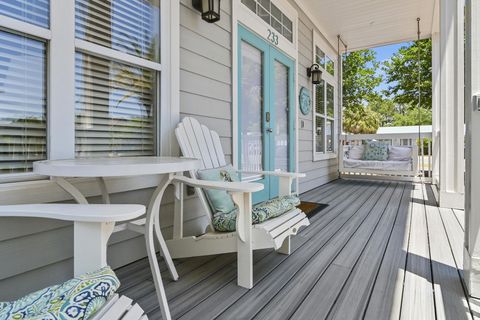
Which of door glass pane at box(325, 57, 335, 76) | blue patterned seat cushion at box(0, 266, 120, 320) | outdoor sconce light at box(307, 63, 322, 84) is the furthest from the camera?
door glass pane at box(325, 57, 335, 76)

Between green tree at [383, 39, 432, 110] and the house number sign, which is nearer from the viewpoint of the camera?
the house number sign

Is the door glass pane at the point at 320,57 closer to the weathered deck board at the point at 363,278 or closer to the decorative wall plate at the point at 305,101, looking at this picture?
the decorative wall plate at the point at 305,101

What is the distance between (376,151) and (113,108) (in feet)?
18.8

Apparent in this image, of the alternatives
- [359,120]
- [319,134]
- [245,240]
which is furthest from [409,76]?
[245,240]

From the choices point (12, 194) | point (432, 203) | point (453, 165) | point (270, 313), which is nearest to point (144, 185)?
point (12, 194)

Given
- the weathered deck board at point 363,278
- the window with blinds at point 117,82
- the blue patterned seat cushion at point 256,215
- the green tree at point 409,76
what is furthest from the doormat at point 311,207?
the green tree at point 409,76

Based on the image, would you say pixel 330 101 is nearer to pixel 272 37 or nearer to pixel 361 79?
pixel 272 37

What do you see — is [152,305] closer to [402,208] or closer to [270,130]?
[270,130]

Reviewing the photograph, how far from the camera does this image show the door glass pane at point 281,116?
3.83m

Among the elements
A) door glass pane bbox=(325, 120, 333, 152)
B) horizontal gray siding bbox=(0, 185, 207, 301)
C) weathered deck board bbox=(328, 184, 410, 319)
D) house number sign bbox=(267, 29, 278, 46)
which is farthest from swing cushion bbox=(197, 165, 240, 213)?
door glass pane bbox=(325, 120, 333, 152)

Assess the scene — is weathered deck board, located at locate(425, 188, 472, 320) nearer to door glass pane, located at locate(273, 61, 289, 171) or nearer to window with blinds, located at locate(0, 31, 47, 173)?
door glass pane, located at locate(273, 61, 289, 171)

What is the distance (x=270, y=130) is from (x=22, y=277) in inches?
110

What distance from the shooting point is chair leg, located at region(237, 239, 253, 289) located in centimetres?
156

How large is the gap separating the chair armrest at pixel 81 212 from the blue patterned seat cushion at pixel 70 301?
0.47 ft
